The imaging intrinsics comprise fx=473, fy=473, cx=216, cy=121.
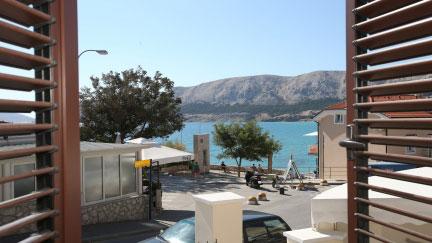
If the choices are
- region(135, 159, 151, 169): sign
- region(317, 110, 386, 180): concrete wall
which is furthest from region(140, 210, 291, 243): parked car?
region(317, 110, 386, 180): concrete wall

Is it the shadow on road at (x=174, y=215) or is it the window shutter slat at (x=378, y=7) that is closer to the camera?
the window shutter slat at (x=378, y=7)

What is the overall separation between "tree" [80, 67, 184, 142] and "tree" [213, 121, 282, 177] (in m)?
4.16

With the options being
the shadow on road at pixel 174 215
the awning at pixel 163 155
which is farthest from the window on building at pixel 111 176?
the shadow on road at pixel 174 215

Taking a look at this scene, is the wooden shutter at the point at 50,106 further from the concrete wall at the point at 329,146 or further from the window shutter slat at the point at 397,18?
the concrete wall at the point at 329,146

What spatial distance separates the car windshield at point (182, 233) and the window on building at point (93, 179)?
817 centimetres

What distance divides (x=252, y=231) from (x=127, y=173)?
35.4 ft

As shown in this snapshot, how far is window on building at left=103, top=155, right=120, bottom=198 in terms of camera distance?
1872 cm

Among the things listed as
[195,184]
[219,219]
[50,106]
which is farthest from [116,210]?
[50,106]

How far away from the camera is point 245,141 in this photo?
41.5m

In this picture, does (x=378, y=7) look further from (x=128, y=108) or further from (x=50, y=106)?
(x=128, y=108)

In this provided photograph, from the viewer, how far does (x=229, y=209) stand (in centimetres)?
557

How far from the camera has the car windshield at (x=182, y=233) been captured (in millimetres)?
9819

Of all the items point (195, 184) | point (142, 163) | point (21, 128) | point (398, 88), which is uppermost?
point (398, 88)

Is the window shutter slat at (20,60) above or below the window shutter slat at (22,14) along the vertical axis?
below
